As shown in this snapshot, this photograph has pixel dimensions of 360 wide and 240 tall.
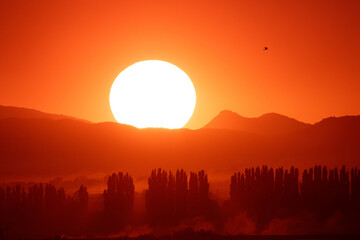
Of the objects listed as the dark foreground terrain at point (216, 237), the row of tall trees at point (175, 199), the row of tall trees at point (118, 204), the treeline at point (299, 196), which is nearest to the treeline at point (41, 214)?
the row of tall trees at point (118, 204)

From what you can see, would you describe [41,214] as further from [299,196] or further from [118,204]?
[299,196]

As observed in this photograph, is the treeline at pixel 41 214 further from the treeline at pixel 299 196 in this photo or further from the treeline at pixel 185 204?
the treeline at pixel 299 196

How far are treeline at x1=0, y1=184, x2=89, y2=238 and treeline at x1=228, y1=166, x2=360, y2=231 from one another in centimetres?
4160

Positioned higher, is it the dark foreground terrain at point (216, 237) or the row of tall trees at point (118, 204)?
the row of tall trees at point (118, 204)

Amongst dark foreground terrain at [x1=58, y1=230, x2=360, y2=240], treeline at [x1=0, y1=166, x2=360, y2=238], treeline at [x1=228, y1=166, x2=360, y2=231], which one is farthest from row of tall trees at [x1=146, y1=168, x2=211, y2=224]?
dark foreground terrain at [x1=58, y1=230, x2=360, y2=240]

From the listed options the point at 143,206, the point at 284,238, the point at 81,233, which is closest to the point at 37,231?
the point at 81,233

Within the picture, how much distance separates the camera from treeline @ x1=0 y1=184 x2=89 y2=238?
155m

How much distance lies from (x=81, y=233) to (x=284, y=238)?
50.1m

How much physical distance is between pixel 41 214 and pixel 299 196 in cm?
6667

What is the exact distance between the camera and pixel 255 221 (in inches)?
6462

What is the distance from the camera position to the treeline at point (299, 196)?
6319 inches

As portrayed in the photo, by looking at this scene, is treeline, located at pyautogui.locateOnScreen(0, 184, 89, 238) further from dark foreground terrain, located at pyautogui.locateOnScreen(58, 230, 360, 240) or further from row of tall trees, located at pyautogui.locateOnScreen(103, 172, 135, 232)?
dark foreground terrain, located at pyautogui.locateOnScreen(58, 230, 360, 240)

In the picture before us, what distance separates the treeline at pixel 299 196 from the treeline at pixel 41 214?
41596mm

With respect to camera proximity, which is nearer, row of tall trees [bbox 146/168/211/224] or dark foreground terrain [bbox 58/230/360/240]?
dark foreground terrain [bbox 58/230/360/240]
